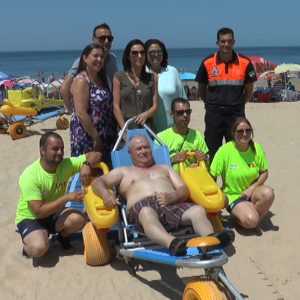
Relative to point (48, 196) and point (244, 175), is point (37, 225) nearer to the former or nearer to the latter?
point (48, 196)

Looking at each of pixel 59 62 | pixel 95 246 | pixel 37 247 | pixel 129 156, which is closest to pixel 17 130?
pixel 129 156

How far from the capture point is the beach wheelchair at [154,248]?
3.19m

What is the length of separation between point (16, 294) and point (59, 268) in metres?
0.48

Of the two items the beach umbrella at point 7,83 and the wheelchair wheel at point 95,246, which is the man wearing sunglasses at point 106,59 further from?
the beach umbrella at point 7,83

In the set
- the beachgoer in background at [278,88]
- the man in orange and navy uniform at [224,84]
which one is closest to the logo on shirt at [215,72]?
the man in orange and navy uniform at [224,84]

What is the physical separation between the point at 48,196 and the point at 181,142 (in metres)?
1.42

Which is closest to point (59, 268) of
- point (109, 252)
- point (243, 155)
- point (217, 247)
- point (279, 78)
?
point (109, 252)

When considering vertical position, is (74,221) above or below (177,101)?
below

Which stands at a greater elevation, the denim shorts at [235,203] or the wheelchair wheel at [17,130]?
the denim shorts at [235,203]

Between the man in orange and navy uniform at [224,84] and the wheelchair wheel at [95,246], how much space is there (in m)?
1.98

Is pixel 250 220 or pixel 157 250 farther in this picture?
pixel 250 220

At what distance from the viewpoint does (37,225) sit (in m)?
4.27

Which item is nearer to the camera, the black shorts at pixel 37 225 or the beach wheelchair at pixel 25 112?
the black shorts at pixel 37 225

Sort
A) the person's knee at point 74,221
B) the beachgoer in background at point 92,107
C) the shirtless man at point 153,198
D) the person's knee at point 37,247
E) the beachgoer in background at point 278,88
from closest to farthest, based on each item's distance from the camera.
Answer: the shirtless man at point 153,198, the person's knee at point 37,247, the person's knee at point 74,221, the beachgoer in background at point 92,107, the beachgoer in background at point 278,88
